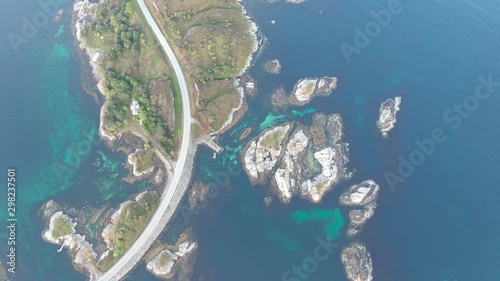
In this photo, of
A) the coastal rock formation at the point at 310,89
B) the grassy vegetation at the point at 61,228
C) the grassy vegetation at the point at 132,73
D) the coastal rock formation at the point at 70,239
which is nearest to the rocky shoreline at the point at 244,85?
the coastal rock formation at the point at 310,89

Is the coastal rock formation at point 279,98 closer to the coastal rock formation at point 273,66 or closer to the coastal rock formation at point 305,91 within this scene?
the coastal rock formation at point 305,91

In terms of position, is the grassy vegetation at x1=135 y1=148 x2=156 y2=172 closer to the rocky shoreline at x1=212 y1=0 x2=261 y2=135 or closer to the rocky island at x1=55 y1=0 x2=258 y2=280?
the rocky island at x1=55 y1=0 x2=258 y2=280

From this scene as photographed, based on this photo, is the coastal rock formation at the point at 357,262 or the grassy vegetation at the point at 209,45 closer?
the coastal rock formation at the point at 357,262

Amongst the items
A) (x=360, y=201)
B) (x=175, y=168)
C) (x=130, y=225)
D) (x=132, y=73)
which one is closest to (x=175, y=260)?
(x=130, y=225)

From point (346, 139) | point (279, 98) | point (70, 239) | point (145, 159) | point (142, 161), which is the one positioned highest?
point (279, 98)

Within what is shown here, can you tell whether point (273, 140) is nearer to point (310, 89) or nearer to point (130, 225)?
point (310, 89)

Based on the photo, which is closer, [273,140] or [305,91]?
[273,140]
